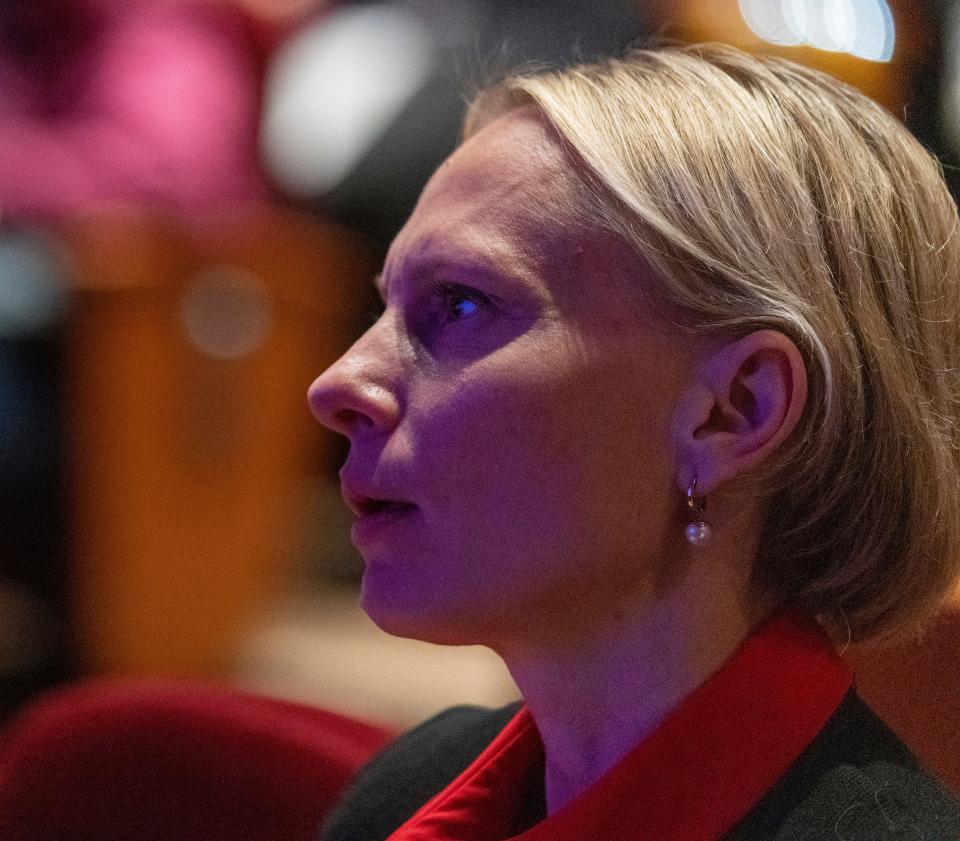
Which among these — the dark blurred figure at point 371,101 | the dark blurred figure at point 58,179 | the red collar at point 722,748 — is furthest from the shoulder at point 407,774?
the dark blurred figure at point 58,179

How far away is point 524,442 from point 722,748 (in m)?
0.23

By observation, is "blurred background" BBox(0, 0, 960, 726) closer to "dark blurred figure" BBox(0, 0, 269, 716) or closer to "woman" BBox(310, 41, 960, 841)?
"dark blurred figure" BBox(0, 0, 269, 716)

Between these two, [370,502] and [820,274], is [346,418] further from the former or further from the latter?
[820,274]

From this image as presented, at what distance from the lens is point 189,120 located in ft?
8.12

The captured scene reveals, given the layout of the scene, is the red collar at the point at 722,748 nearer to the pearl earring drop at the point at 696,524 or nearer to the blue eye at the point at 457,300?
the pearl earring drop at the point at 696,524

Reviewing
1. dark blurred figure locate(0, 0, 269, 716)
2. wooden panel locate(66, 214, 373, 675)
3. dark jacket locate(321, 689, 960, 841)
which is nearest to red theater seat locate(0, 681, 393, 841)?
dark jacket locate(321, 689, 960, 841)

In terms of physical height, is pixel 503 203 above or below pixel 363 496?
above

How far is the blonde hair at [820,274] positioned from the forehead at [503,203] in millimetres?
17

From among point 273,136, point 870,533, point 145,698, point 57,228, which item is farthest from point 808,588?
point 273,136

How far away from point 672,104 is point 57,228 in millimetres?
1728

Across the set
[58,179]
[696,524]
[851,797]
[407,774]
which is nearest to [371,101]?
[58,179]

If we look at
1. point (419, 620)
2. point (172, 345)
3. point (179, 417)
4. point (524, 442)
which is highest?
point (524, 442)

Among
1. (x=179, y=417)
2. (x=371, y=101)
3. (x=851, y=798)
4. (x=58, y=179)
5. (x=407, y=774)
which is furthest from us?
(x=371, y=101)

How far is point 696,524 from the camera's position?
2.59 ft
